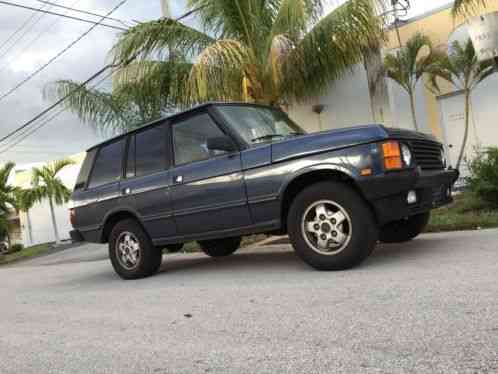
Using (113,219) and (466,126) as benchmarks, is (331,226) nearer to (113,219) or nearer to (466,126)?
(113,219)

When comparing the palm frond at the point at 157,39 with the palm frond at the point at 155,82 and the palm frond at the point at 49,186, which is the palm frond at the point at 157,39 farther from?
the palm frond at the point at 49,186

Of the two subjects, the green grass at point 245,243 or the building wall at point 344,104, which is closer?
the green grass at point 245,243

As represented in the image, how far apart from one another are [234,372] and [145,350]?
91 centimetres

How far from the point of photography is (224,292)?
5227mm

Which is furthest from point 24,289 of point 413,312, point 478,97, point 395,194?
point 478,97

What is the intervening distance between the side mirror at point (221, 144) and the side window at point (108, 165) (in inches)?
81.5

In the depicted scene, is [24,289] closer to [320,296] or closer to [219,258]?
[219,258]

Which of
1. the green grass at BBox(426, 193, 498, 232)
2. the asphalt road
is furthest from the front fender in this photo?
the green grass at BBox(426, 193, 498, 232)

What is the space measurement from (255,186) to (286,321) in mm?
1916

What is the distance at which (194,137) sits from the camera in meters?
6.20

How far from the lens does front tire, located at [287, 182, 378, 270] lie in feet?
16.3

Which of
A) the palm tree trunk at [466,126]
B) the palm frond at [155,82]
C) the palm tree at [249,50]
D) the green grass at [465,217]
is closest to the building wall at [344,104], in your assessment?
the palm tree at [249,50]

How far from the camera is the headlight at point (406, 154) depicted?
16.4 feet

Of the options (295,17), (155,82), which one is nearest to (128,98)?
(155,82)
